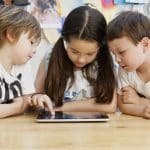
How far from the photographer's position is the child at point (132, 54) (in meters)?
1.20

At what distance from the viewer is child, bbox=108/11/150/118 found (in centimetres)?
120

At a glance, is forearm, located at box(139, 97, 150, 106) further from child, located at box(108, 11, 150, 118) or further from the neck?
the neck

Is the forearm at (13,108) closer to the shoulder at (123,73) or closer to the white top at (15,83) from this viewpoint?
the white top at (15,83)

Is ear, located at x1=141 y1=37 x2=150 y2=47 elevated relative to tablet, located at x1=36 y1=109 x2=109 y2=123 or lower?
elevated

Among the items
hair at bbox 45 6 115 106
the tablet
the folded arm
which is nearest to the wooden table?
the tablet

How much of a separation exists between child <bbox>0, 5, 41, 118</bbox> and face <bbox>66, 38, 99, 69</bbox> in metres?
0.13

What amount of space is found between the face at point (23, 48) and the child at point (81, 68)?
117 millimetres

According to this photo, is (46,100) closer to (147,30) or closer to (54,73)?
(54,73)

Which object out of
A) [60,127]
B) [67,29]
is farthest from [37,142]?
[67,29]

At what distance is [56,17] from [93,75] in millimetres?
563

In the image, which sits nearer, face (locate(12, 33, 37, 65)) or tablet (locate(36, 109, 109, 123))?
tablet (locate(36, 109, 109, 123))

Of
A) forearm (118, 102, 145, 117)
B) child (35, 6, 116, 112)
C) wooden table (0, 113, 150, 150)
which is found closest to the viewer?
wooden table (0, 113, 150, 150)

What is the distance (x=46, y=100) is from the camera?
1.15 m

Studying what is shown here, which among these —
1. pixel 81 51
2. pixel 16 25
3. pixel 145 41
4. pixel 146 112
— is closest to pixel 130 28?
pixel 145 41
